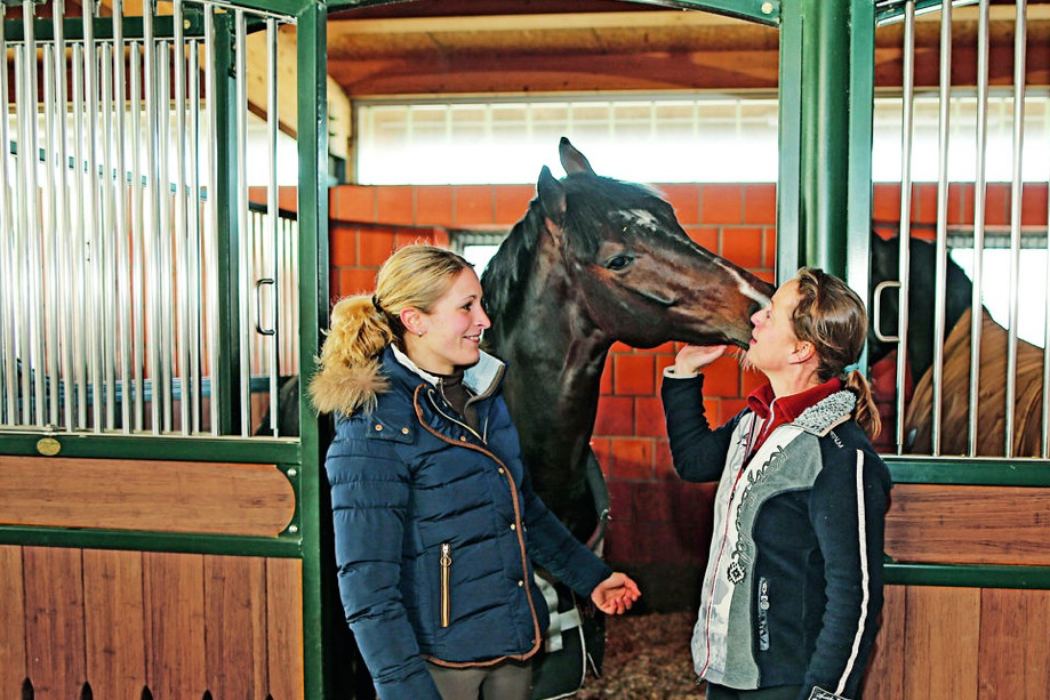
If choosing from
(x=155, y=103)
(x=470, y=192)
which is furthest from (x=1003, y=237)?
(x=155, y=103)

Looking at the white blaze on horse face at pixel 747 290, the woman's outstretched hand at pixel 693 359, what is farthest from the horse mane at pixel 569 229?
the woman's outstretched hand at pixel 693 359

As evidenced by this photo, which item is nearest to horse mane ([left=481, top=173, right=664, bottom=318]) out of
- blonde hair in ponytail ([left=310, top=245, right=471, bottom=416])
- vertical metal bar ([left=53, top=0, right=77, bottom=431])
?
blonde hair in ponytail ([left=310, top=245, right=471, bottom=416])

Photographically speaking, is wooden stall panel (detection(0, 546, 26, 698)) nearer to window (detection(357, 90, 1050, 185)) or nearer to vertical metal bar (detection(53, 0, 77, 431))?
vertical metal bar (detection(53, 0, 77, 431))

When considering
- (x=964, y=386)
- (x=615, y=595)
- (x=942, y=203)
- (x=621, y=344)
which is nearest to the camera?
(x=615, y=595)

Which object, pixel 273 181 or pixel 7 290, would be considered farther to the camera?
Answer: pixel 7 290

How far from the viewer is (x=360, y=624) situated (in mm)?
1223

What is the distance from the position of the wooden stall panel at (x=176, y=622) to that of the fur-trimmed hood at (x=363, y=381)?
0.75 metres

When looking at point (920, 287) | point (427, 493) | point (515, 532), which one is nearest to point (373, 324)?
point (427, 493)

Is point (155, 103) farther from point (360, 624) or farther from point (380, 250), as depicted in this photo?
point (380, 250)

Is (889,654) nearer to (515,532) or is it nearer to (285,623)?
(515,532)

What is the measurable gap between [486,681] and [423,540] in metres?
0.26

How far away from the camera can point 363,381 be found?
131 cm

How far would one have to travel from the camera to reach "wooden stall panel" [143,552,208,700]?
1871mm

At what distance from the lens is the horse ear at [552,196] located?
188 cm
